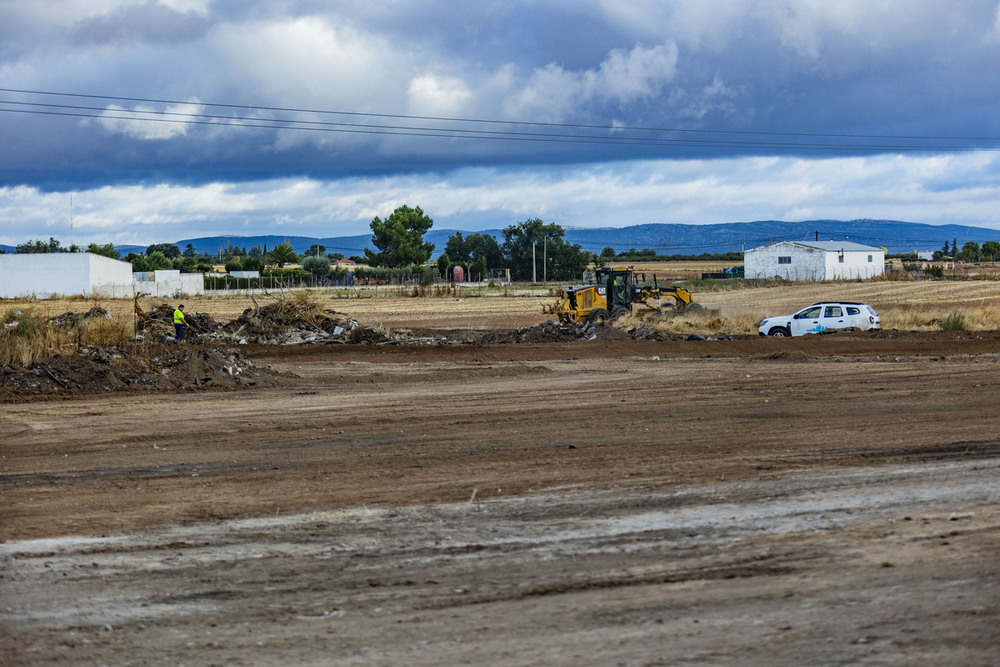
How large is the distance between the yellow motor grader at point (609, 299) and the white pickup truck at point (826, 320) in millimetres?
6816

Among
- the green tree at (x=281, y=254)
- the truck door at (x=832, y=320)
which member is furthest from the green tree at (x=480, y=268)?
the truck door at (x=832, y=320)

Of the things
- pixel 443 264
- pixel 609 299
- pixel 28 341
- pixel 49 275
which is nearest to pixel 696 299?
pixel 609 299

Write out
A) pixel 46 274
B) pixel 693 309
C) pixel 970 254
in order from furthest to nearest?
1. pixel 970 254
2. pixel 46 274
3. pixel 693 309

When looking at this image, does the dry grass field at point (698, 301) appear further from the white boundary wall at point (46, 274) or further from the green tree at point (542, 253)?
the green tree at point (542, 253)

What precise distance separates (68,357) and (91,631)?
1672 cm

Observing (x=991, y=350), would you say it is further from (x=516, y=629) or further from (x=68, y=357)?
(x=516, y=629)

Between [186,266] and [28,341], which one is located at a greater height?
[186,266]

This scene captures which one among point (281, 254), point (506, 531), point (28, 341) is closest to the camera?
point (506, 531)

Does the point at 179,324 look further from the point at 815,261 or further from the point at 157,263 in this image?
the point at 157,263

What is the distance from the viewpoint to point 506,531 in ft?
30.8

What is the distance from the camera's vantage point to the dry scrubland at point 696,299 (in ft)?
136

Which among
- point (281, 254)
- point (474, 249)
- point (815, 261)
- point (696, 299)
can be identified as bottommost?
point (696, 299)

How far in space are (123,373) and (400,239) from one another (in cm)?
13932

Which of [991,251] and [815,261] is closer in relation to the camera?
[815,261]
